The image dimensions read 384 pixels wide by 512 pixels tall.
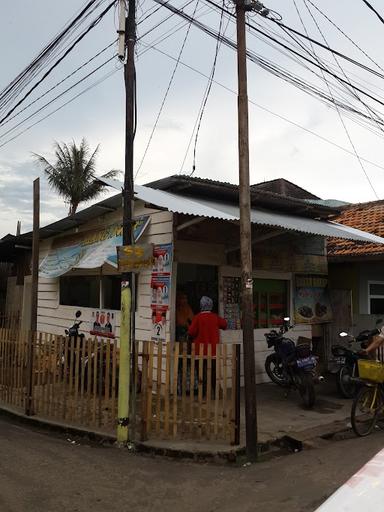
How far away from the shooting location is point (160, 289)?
873cm

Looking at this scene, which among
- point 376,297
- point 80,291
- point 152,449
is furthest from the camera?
point 376,297

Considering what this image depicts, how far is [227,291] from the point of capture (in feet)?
31.4

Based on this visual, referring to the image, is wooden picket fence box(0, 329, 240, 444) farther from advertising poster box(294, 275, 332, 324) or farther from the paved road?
advertising poster box(294, 275, 332, 324)

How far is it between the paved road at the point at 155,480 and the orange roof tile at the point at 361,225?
18.8 feet

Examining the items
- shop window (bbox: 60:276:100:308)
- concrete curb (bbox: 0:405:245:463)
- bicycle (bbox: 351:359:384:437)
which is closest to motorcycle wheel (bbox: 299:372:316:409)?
bicycle (bbox: 351:359:384:437)

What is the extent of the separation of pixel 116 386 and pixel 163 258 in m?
2.56

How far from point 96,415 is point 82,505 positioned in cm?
246

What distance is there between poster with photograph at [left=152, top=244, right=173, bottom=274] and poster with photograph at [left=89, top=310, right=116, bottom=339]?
1909 millimetres

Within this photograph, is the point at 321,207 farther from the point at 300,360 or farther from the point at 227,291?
the point at 300,360

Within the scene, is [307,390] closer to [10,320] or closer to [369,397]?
[369,397]


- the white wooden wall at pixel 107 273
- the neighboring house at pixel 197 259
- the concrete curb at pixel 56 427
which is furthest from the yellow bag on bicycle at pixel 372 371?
the concrete curb at pixel 56 427

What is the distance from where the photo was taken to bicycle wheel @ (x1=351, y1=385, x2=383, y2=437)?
6.91m

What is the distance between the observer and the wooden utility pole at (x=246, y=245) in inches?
229

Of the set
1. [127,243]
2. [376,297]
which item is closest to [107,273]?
[127,243]
